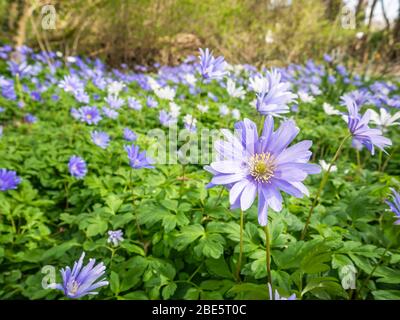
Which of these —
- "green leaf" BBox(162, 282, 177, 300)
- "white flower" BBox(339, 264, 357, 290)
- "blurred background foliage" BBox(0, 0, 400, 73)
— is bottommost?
"green leaf" BBox(162, 282, 177, 300)

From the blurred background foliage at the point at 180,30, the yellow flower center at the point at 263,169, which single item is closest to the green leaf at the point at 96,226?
the yellow flower center at the point at 263,169

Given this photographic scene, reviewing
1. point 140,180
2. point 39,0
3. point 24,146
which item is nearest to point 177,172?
point 140,180

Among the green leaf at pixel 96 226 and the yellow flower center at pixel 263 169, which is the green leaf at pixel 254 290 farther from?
the green leaf at pixel 96 226

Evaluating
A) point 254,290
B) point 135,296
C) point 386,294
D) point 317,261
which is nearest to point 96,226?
point 135,296

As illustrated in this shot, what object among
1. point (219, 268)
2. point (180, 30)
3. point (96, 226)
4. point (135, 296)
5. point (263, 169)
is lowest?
point (135, 296)

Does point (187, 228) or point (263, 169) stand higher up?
point (263, 169)

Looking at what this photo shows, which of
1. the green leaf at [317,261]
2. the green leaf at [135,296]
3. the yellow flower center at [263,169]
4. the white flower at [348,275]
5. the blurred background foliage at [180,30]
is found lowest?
the green leaf at [135,296]

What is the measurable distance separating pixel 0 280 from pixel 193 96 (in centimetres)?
431

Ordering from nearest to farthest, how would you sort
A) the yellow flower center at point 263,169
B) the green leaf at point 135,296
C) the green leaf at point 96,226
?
the yellow flower center at point 263,169 → the green leaf at point 135,296 → the green leaf at point 96,226

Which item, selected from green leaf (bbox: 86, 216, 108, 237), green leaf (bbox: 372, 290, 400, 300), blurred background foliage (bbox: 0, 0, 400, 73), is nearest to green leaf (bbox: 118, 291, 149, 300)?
green leaf (bbox: 86, 216, 108, 237)

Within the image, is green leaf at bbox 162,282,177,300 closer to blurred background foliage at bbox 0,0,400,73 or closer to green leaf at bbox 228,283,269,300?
green leaf at bbox 228,283,269,300

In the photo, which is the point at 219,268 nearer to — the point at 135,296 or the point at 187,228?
the point at 187,228

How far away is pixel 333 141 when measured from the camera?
11.9 feet
